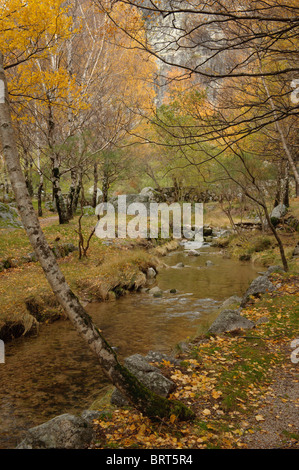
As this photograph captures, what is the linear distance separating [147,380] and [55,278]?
73.2 inches

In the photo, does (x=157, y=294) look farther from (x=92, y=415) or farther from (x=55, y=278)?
(x=55, y=278)

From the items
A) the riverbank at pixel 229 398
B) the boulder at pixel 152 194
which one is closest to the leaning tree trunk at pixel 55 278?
the riverbank at pixel 229 398

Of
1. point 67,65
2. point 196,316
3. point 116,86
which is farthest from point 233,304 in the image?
point 116,86

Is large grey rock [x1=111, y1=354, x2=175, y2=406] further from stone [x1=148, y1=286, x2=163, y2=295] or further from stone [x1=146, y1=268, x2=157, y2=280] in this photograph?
stone [x1=146, y1=268, x2=157, y2=280]

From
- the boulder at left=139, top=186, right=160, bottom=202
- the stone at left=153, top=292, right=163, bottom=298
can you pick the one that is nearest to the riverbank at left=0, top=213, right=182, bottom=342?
the stone at left=153, top=292, right=163, bottom=298

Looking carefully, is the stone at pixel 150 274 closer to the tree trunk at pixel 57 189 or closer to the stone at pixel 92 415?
the tree trunk at pixel 57 189

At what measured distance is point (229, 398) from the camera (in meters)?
3.85

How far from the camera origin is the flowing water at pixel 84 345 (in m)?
4.69

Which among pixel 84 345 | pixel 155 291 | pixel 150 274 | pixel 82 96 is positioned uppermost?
pixel 82 96

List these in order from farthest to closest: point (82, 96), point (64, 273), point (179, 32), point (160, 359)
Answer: point (82, 96) → point (64, 273) → point (179, 32) → point (160, 359)

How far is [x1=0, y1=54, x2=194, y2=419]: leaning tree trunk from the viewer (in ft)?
9.71

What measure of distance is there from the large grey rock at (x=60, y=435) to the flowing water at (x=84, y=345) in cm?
91

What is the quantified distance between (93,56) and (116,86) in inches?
88.7

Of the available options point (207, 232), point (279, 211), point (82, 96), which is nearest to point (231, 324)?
point (82, 96)
